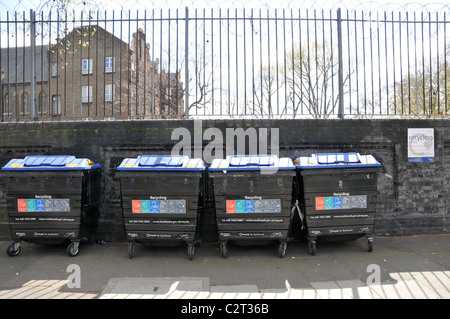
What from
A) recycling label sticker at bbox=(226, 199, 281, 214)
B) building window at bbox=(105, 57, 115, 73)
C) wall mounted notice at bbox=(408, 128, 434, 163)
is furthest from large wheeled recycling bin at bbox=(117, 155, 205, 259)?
wall mounted notice at bbox=(408, 128, 434, 163)

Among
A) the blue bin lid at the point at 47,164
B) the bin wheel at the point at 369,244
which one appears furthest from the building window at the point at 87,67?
the bin wheel at the point at 369,244

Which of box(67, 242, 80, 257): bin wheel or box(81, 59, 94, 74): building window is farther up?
box(81, 59, 94, 74): building window

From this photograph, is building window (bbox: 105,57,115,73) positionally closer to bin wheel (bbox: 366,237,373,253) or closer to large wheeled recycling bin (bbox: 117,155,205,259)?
large wheeled recycling bin (bbox: 117,155,205,259)

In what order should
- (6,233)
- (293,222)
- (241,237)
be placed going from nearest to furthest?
(241,237), (293,222), (6,233)

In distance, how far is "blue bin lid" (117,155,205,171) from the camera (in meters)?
4.57

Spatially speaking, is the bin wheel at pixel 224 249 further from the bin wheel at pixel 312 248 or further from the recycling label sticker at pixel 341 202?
the recycling label sticker at pixel 341 202

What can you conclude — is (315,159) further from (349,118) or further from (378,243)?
(378,243)

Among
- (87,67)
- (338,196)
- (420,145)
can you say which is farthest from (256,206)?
(87,67)

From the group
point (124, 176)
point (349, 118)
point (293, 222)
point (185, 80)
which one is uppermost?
point (185, 80)

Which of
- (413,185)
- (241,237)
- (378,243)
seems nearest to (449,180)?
(413,185)

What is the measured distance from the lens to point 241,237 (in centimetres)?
459

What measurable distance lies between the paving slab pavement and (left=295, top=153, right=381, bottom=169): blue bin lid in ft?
4.57

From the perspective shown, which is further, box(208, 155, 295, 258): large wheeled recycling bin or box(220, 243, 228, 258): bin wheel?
box(220, 243, 228, 258): bin wheel

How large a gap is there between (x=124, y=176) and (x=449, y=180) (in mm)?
5946
